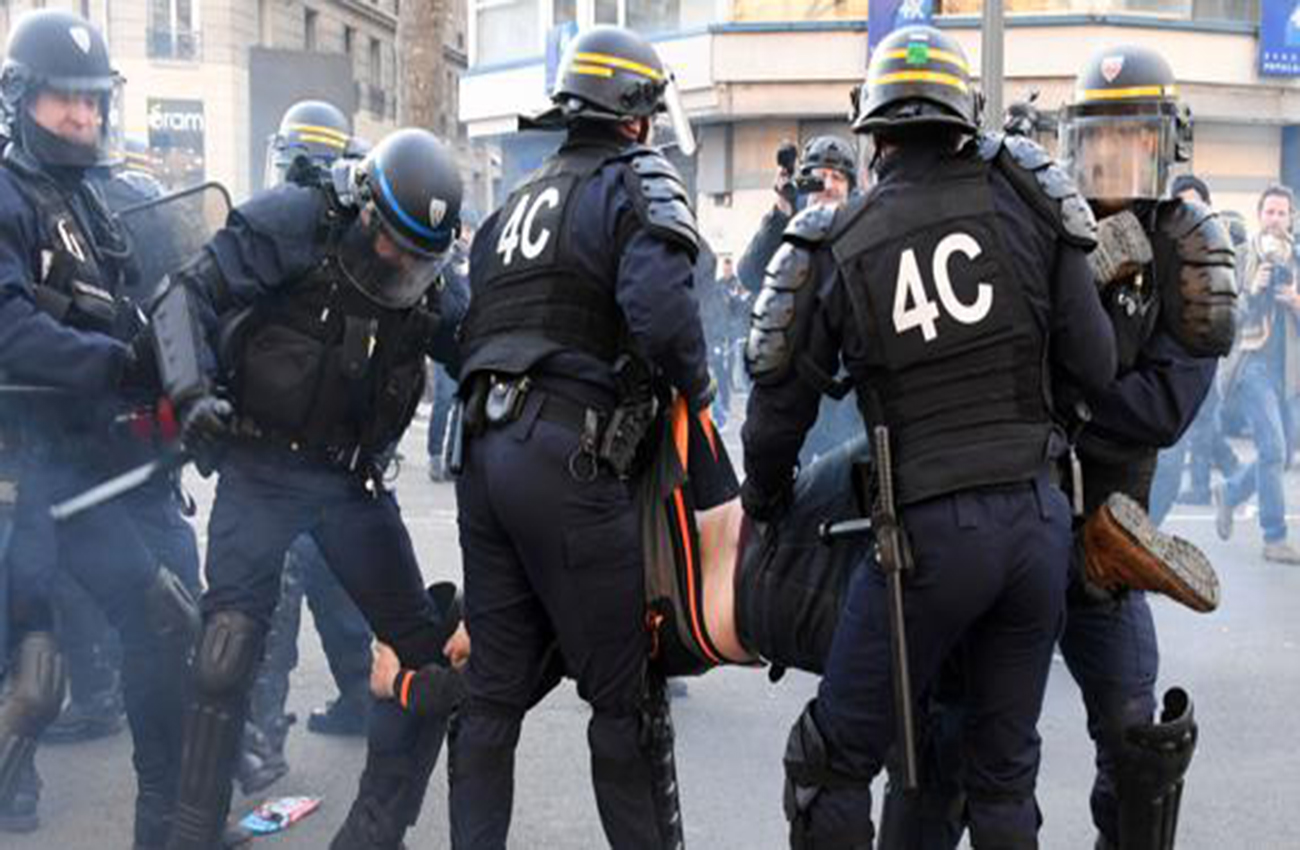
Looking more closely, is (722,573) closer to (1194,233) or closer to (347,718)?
(1194,233)

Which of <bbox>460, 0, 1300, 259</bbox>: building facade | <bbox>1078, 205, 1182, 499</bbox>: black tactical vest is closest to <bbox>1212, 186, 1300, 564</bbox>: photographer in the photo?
<bbox>1078, 205, 1182, 499</bbox>: black tactical vest

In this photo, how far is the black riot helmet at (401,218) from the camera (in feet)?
11.7

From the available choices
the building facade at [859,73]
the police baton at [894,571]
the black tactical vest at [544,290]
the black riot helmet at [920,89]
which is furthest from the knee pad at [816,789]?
the building facade at [859,73]

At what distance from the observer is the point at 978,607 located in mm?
2875

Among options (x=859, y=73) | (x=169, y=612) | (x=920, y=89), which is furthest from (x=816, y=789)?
(x=859, y=73)

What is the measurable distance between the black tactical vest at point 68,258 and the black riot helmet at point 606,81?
1339mm

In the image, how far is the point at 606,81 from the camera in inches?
136

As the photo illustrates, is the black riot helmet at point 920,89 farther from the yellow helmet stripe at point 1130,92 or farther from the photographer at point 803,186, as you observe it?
the photographer at point 803,186

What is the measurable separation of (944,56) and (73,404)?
2.51 meters

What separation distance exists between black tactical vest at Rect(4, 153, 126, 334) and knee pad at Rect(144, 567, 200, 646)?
72 cm

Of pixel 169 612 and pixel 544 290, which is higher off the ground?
pixel 544 290

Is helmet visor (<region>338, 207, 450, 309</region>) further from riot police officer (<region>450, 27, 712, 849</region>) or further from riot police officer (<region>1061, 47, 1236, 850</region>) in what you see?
riot police officer (<region>1061, 47, 1236, 850</region>)

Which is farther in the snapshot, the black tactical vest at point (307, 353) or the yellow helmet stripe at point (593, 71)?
the black tactical vest at point (307, 353)

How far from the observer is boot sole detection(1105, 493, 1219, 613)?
3.11 m
